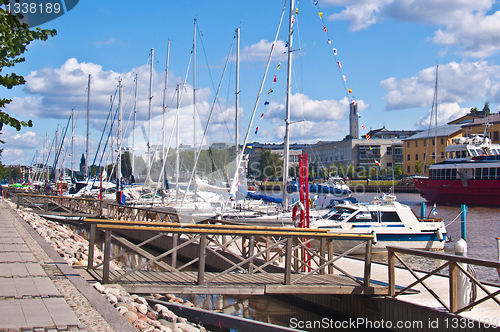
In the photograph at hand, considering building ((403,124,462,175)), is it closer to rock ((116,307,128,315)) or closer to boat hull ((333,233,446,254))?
boat hull ((333,233,446,254))

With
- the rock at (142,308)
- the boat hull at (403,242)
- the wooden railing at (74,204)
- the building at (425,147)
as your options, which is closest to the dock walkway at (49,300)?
the rock at (142,308)

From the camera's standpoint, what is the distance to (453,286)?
7.63m

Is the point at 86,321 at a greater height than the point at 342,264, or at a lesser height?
greater

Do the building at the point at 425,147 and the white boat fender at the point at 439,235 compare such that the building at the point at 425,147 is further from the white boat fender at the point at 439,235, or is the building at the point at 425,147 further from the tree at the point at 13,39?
the tree at the point at 13,39

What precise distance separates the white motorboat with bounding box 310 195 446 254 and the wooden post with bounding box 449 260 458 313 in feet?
39.5

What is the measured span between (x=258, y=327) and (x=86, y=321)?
129 inches

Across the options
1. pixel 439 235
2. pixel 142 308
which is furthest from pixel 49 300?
pixel 439 235

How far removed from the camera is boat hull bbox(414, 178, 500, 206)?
52.3 metres

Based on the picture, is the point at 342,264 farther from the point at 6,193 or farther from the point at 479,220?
the point at 6,193

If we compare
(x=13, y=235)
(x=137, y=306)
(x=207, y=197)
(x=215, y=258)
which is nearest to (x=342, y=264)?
(x=215, y=258)

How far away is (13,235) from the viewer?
15.3 metres

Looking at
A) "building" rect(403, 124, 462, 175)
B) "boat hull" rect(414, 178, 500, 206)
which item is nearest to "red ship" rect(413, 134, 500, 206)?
"boat hull" rect(414, 178, 500, 206)

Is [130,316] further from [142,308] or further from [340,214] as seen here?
[340,214]

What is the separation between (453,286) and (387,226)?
42.2ft
